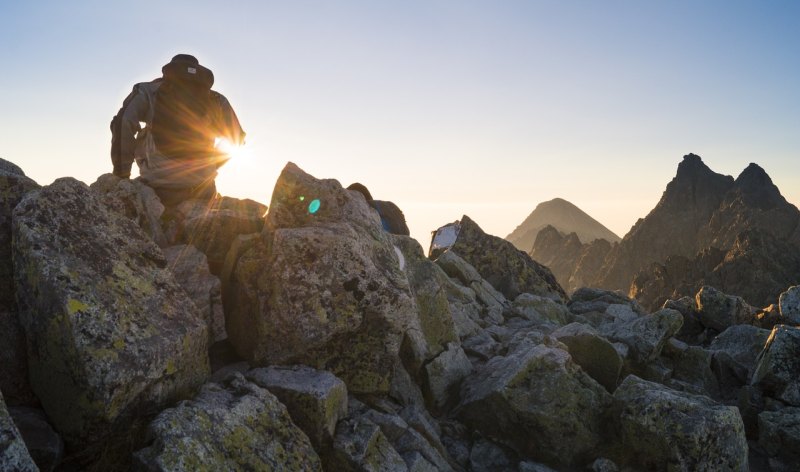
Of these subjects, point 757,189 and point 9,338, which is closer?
point 9,338

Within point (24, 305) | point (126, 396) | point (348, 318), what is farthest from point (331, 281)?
point (24, 305)

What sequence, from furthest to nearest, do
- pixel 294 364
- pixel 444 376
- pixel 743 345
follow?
1. pixel 743 345
2. pixel 444 376
3. pixel 294 364

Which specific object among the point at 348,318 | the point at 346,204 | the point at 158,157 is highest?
the point at 158,157

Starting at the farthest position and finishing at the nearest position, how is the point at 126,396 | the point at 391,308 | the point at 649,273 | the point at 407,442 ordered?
the point at 649,273 → the point at 391,308 → the point at 407,442 → the point at 126,396

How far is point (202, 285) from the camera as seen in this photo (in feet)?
31.9

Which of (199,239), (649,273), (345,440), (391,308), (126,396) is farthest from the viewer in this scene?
(649,273)

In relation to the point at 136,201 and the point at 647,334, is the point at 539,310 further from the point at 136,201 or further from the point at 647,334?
the point at 136,201

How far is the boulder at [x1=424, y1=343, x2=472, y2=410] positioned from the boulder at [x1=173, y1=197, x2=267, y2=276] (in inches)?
212

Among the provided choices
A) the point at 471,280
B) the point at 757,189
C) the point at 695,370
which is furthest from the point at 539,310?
the point at 757,189

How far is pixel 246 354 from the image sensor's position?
927 cm

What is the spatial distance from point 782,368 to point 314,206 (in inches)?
579

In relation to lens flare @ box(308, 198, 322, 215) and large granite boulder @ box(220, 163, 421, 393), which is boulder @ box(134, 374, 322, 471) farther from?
lens flare @ box(308, 198, 322, 215)

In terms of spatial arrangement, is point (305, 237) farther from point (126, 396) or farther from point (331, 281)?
point (126, 396)

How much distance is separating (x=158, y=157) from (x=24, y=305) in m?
5.86
